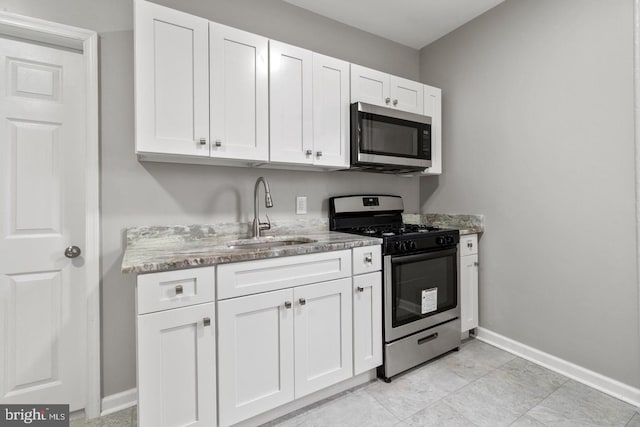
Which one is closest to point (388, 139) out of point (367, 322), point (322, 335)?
point (367, 322)

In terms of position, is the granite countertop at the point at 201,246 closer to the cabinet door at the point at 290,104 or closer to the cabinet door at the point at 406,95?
the cabinet door at the point at 290,104

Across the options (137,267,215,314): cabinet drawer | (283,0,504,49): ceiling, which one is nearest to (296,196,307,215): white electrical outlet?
(137,267,215,314): cabinet drawer

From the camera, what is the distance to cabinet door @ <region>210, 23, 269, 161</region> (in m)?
1.68

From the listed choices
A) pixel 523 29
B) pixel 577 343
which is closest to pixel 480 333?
pixel 577 343

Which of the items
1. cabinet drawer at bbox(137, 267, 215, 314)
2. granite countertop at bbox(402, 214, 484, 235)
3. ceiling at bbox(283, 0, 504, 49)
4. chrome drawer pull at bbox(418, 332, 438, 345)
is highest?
ceiling at bbox(283, 0, 504, 49)

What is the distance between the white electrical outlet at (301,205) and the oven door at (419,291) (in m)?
0.74

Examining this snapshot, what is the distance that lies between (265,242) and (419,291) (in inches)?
44.1

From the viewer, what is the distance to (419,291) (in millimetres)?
2092

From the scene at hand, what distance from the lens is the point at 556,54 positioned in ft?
6.63

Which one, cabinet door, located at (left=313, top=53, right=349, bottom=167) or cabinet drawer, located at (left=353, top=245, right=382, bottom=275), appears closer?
cabinet drawer, located at (left=353, top=245, right=382, bottom=275)

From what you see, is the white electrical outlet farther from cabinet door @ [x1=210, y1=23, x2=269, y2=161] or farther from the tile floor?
the tile floor

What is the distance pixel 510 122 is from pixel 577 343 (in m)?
1.59

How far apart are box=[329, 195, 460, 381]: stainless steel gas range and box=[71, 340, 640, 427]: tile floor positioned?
0.56 ft

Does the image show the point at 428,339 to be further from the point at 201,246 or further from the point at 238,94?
the point at 238,94
